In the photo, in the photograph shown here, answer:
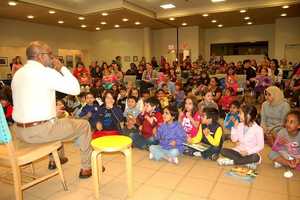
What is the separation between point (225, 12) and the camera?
9.14m

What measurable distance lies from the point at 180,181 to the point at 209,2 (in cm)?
743

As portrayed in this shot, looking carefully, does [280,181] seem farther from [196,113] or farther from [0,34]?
[0,34]

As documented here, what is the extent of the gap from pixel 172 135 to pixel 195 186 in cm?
81

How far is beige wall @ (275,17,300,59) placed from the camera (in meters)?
11.3

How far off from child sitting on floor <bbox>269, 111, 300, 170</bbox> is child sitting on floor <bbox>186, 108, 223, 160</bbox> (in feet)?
2.13

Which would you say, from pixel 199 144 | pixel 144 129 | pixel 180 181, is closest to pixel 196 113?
pixel 199 144

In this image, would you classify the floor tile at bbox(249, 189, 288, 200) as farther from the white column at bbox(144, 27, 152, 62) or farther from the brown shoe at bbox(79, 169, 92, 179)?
the white column at bbox(144, 27, 152, 62)

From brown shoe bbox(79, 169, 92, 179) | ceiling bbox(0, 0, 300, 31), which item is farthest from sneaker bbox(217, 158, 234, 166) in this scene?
ceiling bbox(0, 0, 300, 31)

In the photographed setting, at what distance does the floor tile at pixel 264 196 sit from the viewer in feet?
7.41

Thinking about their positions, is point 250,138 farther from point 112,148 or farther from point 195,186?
point 112,148

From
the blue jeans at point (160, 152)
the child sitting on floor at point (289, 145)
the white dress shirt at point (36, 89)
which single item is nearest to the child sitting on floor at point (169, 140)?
the blue jeans at point (160, 152)

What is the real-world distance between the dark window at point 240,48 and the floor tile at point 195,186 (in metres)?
12.2

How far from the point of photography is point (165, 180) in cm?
266

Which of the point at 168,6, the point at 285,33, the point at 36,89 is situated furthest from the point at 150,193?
the point at 285,33
